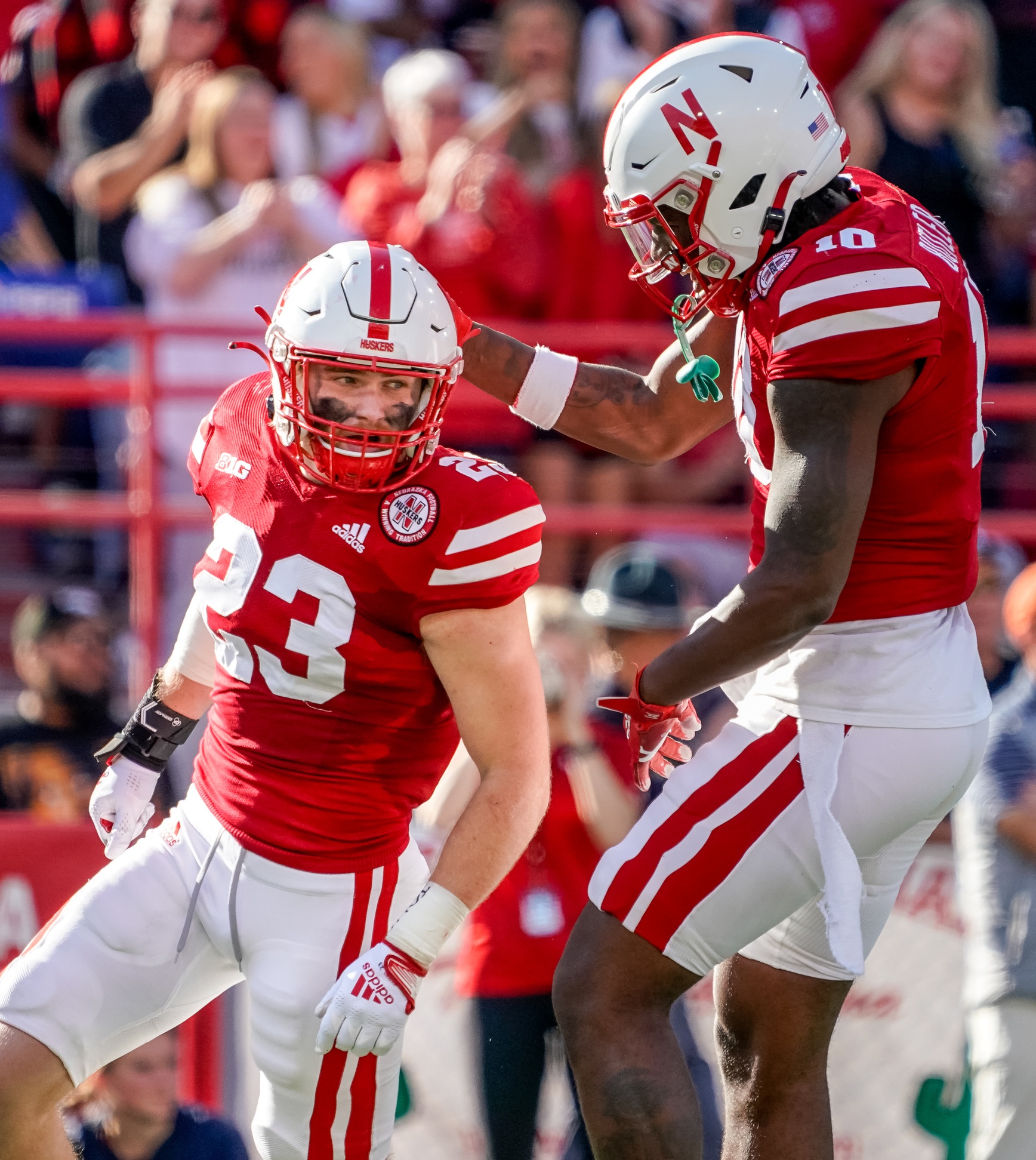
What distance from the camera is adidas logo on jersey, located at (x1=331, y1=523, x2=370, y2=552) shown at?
113 inches

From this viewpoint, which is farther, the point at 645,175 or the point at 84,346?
the point at 84,346

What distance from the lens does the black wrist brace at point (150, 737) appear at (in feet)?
10.9

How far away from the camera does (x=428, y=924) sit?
279 cm

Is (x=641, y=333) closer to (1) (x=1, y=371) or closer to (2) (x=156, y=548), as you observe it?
(2) (x=156, y=548)

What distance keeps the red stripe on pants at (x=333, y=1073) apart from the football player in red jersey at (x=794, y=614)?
1.51ft

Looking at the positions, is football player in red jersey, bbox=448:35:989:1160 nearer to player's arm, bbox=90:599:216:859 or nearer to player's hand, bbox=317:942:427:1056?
player's hand, bbox=317:942:427:1056

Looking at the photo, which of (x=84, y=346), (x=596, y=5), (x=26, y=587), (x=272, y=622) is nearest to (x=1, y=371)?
(x=84, y=346)

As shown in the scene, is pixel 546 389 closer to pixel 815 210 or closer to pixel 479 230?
pixel 815 210

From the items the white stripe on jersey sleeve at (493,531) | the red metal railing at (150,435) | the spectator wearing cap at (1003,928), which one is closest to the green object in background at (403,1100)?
the red metal railing at (150,435)

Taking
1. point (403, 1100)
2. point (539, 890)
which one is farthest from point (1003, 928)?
point (403, 1100)

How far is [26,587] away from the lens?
224 inches

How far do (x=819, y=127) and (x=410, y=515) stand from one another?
0.93m

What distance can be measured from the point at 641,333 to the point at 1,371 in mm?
2322

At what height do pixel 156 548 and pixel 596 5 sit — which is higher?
pixel 596 5
